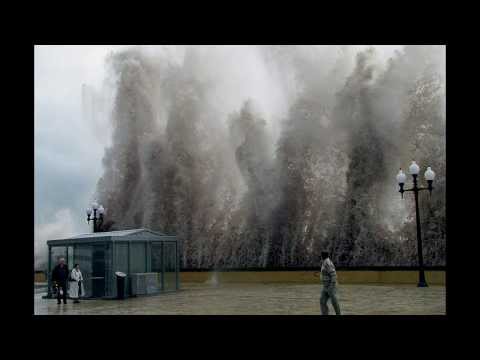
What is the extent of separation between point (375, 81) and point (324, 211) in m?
9.68

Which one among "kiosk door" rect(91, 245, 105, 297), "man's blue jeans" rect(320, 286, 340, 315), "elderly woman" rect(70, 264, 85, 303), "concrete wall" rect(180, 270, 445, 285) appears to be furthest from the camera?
"concrete wall" rect(180, 270, 445, 285)

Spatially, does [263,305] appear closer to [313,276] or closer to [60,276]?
[60,276]

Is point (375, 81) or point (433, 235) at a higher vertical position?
point (375, 81)

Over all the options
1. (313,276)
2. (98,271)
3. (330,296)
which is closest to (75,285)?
(98,271)

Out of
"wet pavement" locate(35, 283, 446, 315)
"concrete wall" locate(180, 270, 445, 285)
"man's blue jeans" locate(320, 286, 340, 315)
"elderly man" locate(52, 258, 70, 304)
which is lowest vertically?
"concrete wall" locate(180, 270, 445, 285)

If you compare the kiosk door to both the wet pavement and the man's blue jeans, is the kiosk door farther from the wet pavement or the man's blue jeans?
the man's blue jeans

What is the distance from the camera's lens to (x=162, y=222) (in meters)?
44.8

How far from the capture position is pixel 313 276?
926 inches

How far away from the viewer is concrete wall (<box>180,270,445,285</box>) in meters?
21.0

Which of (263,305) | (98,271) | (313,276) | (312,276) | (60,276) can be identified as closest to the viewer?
(263,305)

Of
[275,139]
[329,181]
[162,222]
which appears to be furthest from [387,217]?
[162,222]

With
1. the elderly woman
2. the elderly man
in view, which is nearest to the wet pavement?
the elderly woman

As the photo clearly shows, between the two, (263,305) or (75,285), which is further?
A: (75,285)

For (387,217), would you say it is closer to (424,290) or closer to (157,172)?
(424,290)
